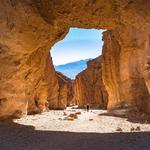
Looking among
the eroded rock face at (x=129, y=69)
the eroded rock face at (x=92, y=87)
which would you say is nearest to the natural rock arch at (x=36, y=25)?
the eroded rock face at (x=129, y=69)

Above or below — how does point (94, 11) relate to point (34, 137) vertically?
above

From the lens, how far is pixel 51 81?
30.0m

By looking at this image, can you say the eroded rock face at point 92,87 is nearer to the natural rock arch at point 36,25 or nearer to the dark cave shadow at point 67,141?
the natural rock arch at point 36,25

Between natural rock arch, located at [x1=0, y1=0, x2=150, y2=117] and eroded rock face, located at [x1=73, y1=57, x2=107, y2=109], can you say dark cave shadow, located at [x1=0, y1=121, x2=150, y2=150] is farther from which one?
eroded rock face, located at [x1=73, y1=57, x2=107, y2=109]

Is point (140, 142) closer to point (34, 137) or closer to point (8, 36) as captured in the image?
point (34, 137)

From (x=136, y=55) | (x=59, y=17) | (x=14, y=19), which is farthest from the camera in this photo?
(x=136, y=55)

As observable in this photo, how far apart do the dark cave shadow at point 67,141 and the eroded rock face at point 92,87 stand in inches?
1198

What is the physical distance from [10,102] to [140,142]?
21.9 ft

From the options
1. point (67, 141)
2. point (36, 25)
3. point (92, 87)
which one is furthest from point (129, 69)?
point (92, 87)

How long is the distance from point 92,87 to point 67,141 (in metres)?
37.7

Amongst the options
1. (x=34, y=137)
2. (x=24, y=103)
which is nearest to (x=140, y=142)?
(x=34, y=137)

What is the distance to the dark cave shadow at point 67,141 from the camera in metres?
7.55

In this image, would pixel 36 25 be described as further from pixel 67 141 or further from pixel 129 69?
pixel 129 69

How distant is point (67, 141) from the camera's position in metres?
8.45
